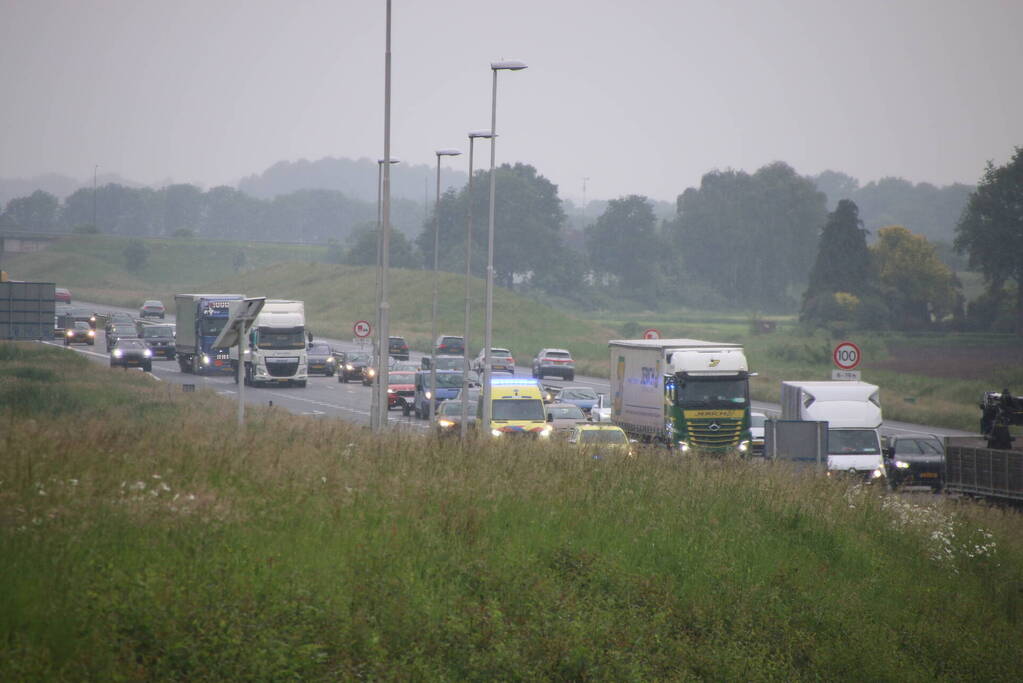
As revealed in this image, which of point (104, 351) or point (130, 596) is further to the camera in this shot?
point (104, 351)

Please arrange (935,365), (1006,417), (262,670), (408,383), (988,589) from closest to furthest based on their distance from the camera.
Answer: (262,670)
(988,589)
(1006,417)
(408,383)
(935,365)

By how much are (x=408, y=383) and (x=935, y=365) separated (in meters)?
39.6

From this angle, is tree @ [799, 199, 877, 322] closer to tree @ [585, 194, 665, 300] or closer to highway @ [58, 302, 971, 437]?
highway @ [58, 302, 971, 437]

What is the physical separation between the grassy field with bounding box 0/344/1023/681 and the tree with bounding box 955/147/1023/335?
91.6 meters

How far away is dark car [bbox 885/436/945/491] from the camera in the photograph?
95.2ft

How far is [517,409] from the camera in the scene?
33250mm

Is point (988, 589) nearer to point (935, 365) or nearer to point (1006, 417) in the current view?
point (1006, 417)

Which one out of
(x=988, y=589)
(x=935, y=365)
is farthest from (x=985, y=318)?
(x=988, y=589)

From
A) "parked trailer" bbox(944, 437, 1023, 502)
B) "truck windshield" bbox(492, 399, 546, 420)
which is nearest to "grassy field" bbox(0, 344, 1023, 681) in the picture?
"parked trailer" bbox(944, 437, 1023, 502)

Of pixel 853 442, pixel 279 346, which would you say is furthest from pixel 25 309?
pixel 853 442

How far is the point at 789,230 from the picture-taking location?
173 metres

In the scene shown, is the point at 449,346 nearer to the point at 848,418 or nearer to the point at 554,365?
the point at 554,365

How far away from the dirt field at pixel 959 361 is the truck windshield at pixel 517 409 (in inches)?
1425

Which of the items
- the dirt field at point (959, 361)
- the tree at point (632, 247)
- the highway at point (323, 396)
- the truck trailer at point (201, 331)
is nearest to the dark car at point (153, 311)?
the highway at point (323, 396)
